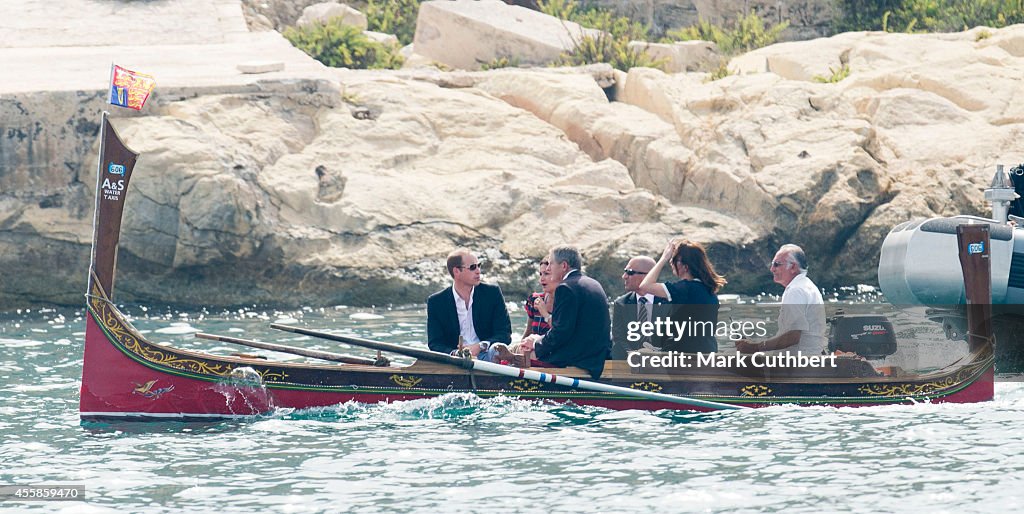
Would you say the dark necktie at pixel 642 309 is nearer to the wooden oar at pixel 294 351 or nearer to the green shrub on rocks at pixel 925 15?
the wooden oar at pixel 294 351

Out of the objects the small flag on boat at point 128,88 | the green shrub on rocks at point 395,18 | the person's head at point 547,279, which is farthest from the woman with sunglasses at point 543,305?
the green shrub on rocks at point 395,18

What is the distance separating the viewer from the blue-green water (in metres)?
8.47

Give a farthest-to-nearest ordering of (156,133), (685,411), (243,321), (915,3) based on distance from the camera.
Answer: (915,3) → (156,133) → (243,321) → (685,411)

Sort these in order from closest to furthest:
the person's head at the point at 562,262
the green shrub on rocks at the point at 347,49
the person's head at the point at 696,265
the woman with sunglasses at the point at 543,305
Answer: the person's head at the point at 562,262
the person's head at the point at 696,265
the woman with sunglasses at the point at 543,305
the green shrub on rocks at the point at 347,49

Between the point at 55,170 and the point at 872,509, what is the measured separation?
48.7 ft

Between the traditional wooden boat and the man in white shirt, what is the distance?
23cm

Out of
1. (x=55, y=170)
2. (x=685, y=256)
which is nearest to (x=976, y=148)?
(x=685, y=256)

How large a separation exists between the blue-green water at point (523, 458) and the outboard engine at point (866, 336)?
2.44 feet

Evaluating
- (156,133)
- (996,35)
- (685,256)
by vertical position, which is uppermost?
(996,35)

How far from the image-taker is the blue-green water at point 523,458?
8469mm

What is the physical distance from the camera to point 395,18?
1219 inches

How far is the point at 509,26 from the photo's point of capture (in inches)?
1073

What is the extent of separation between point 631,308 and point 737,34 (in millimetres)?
17355

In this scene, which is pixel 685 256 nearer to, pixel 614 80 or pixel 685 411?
pixel 685 411
